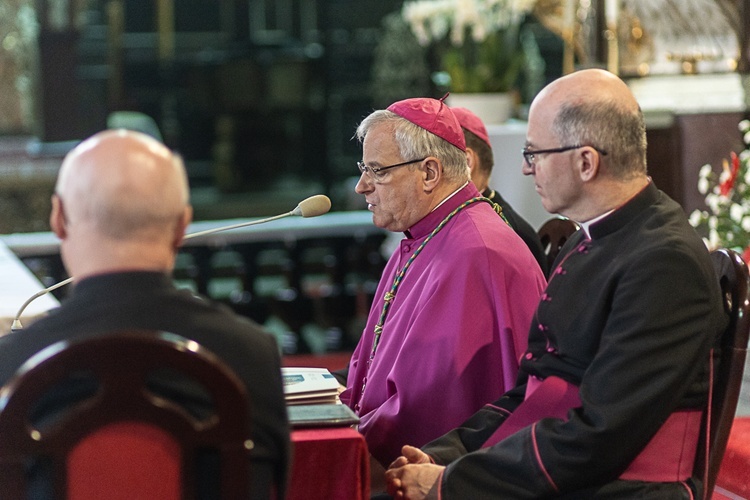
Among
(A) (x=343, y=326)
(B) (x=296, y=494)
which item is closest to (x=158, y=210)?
(B) (x=296, y=494)

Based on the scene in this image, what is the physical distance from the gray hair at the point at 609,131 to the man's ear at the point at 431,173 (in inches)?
28.1

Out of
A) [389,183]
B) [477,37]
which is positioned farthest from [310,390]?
[477,37]

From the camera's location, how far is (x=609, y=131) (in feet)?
8.27

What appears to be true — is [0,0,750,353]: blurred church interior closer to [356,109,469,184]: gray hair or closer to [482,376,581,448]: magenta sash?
[356,109,469,184]: gray hair

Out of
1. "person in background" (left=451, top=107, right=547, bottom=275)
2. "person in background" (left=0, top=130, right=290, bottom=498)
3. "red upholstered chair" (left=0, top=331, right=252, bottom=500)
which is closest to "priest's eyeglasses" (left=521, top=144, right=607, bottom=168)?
"person in background" (left=0, top=130, right=290, bottom=498)

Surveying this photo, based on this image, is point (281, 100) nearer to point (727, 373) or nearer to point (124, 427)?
point (727, 373)

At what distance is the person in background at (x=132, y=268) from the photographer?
1770mm

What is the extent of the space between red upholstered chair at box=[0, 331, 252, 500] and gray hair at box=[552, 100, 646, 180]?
1.16m

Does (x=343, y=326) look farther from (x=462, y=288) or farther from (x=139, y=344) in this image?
(x=139, y=344)

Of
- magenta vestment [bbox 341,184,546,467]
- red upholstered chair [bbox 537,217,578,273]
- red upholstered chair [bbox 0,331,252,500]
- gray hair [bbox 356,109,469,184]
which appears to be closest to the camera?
red upholstered chair [bbox 0,331,252,500]

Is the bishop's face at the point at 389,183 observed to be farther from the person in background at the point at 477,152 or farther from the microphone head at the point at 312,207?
the person in background at the point at 477,152

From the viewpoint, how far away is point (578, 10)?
6.41 meters

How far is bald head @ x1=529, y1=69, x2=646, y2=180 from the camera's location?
8.28 ft

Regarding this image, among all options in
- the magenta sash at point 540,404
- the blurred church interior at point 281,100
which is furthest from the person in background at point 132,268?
the blurred church interior at point 281,100
